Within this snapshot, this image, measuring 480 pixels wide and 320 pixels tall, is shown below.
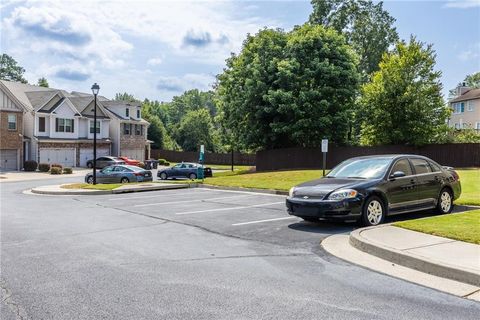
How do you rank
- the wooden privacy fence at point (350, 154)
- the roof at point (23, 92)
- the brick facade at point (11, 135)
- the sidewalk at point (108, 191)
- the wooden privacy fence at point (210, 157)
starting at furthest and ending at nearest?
1. the wooden privacy fence at point (210, 157)
2. the roof at point (23, 92)
3. the brick facade at point (11, 135)
4. the wooden privacy fence at point (350, 154)
5. the sidewalk at point (108, 191)

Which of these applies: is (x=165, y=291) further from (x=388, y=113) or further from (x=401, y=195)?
(x=388, y=113)

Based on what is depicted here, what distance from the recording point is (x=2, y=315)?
186 inches

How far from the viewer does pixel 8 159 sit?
4378 centimetres

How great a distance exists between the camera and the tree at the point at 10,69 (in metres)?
94.8

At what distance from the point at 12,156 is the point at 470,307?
150 ft

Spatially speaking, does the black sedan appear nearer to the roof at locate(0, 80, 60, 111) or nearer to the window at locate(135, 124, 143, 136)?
the roof at locate(0, 80, 60, 111)

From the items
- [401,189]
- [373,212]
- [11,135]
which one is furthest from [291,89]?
[11,135]

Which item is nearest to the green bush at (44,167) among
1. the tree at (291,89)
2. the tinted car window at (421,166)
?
the tree at (291,89)

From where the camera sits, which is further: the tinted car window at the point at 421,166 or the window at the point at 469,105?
the window at the point at 469,105

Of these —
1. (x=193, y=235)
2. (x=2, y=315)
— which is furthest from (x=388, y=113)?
(x=2, y=315)

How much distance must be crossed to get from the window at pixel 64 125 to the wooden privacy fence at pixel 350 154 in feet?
74.2

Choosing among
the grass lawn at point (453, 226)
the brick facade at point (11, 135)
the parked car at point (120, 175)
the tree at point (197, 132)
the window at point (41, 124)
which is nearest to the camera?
the grass lawn at point (453, 226)

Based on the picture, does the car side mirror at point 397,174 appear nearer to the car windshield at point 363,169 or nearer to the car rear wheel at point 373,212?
the car windshield at point 363,169

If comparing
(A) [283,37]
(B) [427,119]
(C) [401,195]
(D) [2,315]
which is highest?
(A) [283,37]
